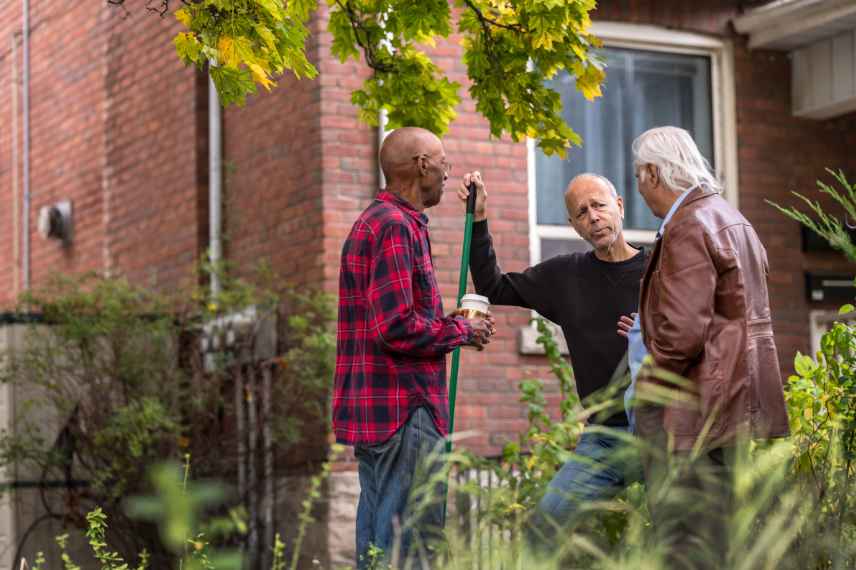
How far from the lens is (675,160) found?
458 cm

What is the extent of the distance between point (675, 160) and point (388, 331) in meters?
1.05

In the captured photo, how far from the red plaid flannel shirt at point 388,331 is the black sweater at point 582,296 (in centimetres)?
54

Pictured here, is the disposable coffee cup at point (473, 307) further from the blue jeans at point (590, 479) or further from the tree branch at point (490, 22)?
the tree branch at point (490, 22)

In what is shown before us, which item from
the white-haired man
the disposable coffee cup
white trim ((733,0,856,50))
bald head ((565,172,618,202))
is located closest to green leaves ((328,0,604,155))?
bald head ((565,172,618,202))

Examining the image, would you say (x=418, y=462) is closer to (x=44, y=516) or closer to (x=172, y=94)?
(x=44, y=516)

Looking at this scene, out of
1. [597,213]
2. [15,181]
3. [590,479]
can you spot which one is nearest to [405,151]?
[597,213]

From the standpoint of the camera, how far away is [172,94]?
1129 cm

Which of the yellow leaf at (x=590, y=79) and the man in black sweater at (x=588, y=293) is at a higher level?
the yellow leaf at (x=590, y=79)

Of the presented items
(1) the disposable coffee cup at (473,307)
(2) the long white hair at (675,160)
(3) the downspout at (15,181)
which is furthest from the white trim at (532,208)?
(3) the downspout at (15,181)

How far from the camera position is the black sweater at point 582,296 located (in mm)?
5230

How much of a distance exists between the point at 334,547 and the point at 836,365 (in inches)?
164

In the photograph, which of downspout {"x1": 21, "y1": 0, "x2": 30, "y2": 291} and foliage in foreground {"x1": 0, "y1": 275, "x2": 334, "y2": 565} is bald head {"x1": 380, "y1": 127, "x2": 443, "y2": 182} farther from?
downspout {"x1": 21, "y1": 0, "x2": 30, "y2": 291}

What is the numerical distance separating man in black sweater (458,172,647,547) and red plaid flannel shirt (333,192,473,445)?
53 centimetres

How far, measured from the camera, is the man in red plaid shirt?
15.7ft
